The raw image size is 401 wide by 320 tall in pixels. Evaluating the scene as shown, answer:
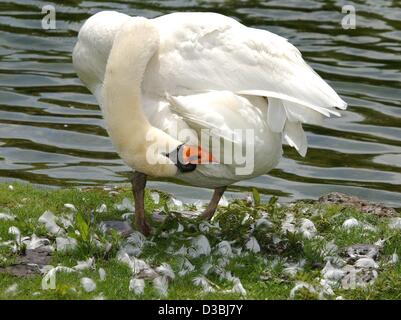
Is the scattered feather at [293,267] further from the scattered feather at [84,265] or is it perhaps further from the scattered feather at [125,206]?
the scattered feather at [125,206]

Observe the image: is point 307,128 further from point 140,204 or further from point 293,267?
point 293,267

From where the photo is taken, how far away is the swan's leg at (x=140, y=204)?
9.04 meters

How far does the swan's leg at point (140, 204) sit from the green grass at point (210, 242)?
101mm

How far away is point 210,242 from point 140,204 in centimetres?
73

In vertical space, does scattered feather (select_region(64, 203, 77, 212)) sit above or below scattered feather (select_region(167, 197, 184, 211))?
above

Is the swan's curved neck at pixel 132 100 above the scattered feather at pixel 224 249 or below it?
above

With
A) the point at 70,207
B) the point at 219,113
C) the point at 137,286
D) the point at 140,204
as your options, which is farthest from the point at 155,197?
the point at 137,286

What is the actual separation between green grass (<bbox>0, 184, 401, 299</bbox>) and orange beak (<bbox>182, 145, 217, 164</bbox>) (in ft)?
2.75

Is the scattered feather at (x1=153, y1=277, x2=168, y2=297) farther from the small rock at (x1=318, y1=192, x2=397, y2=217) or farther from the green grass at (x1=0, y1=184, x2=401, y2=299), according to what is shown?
the small rock at (x1=318, y1=192, x2=397, y2=217)

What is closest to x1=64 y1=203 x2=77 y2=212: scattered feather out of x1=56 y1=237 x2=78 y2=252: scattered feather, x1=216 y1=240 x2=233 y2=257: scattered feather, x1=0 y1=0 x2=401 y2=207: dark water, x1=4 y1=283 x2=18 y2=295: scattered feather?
x1=56 y1=237 x2=78 y2=252: scattered feather

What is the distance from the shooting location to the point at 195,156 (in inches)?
318

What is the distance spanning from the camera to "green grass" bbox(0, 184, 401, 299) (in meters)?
7.67

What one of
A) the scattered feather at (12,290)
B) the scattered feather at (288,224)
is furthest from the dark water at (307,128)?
the scattered feather at (12,290)
